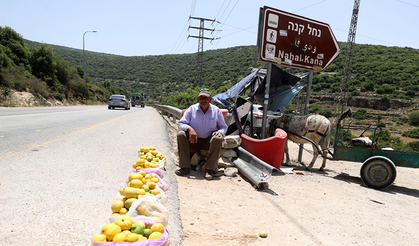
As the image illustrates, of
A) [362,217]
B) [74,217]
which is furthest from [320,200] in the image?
[74,217]

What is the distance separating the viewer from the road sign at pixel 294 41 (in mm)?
7301

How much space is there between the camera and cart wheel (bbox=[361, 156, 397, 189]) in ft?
21.0

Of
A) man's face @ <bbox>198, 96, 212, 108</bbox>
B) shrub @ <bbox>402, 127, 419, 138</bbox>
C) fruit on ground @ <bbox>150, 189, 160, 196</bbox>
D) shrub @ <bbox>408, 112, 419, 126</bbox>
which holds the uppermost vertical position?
man's face @ <bbox>198, 96, 212, 108</bbox>

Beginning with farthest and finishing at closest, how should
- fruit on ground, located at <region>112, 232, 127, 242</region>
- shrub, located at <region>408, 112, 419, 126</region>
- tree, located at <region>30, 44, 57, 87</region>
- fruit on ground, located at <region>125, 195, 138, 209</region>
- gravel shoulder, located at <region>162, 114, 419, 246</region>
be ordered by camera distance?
1. shrub, located at <region>408, 112, 419, 126</region>
2. tree, located at <region>30, 44, 57, 87</region>
3. gravel shoulder, located at <region>162, 114, 419, 246</region>
4. fruit on ground, located at <region>125, 195, 138, 209</region>
5. fruit on ground, located at <region>112, 232, 127, 242</region>

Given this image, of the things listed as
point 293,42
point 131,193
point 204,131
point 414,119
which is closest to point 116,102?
point 293,42

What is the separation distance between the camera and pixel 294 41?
7.75 m

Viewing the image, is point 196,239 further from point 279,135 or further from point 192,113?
point 279,135

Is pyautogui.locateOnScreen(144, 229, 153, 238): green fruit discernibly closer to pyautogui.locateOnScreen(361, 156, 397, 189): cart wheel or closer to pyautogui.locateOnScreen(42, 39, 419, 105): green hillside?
pyautogui.locateOnScreen(361, 156, 397, 189): cart wheel

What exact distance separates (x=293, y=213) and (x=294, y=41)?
541cm

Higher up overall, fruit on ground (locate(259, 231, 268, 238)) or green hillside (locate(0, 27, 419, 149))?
green hillside (locate(0, 27, 419, 149))

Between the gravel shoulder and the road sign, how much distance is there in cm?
353

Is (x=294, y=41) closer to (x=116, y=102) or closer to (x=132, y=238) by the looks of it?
(x=132, y=238)

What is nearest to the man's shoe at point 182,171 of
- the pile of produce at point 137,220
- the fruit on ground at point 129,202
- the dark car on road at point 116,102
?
the pile of produce at point 137,220

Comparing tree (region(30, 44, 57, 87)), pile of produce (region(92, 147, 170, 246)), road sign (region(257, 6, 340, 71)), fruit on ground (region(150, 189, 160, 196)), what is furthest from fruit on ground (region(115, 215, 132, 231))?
tree (region(30, 44, 57, 87))
